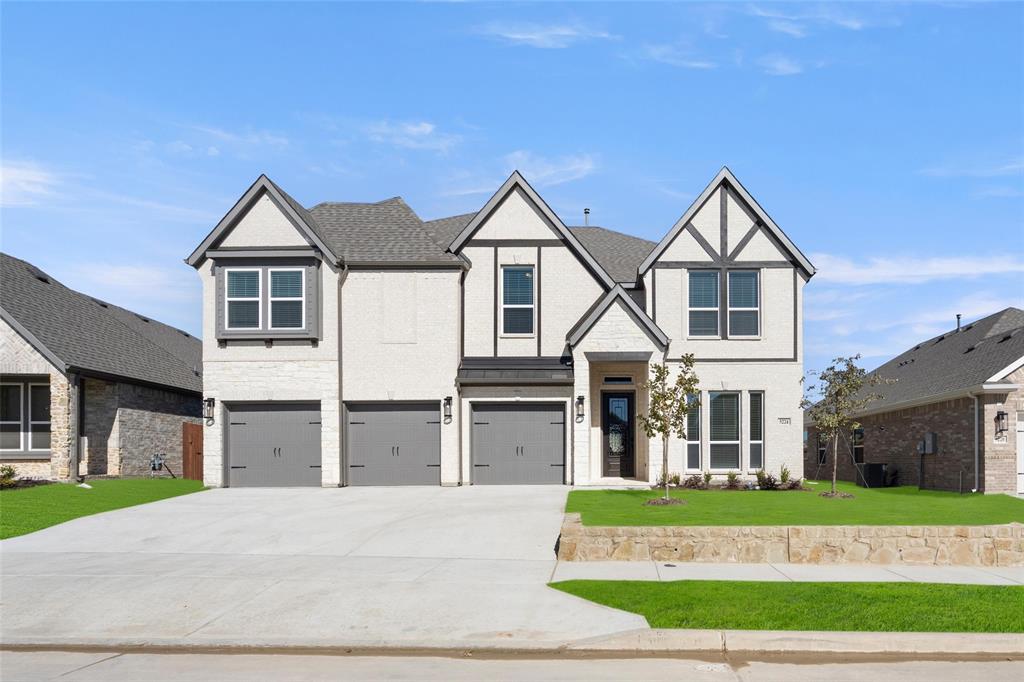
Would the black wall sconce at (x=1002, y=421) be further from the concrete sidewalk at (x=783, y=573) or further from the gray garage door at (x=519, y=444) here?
the concrete sidewalk at (x=783, y=573)

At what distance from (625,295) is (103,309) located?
68.0ft

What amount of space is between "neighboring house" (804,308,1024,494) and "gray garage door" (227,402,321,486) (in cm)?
1701

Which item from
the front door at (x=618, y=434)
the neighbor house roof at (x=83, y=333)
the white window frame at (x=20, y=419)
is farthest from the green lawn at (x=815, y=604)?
the white window frame at (x=20, y=419)

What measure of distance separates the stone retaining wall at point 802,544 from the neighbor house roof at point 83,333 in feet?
59.9

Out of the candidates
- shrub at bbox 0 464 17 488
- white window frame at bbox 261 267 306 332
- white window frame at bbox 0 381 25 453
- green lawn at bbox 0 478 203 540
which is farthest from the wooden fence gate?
white window frame at bbox 261 267 306 332

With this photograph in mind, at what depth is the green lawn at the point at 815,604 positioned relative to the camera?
961cm

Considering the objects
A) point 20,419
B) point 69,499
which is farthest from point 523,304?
point 20,419

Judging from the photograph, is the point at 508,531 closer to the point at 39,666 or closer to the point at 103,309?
the point at 39,666

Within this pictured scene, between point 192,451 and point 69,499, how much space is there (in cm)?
867

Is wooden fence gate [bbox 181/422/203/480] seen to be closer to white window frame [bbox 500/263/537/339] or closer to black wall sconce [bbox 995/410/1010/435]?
white window frame [bbox 500/263/537/339]

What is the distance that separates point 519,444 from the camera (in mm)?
25000

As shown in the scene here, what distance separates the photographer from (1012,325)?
31.4m

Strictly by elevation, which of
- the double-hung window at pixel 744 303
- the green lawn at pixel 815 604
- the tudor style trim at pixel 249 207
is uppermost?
the tudor style trim at pixel 249 207

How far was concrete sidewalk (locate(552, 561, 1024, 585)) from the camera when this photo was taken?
12.3 m
